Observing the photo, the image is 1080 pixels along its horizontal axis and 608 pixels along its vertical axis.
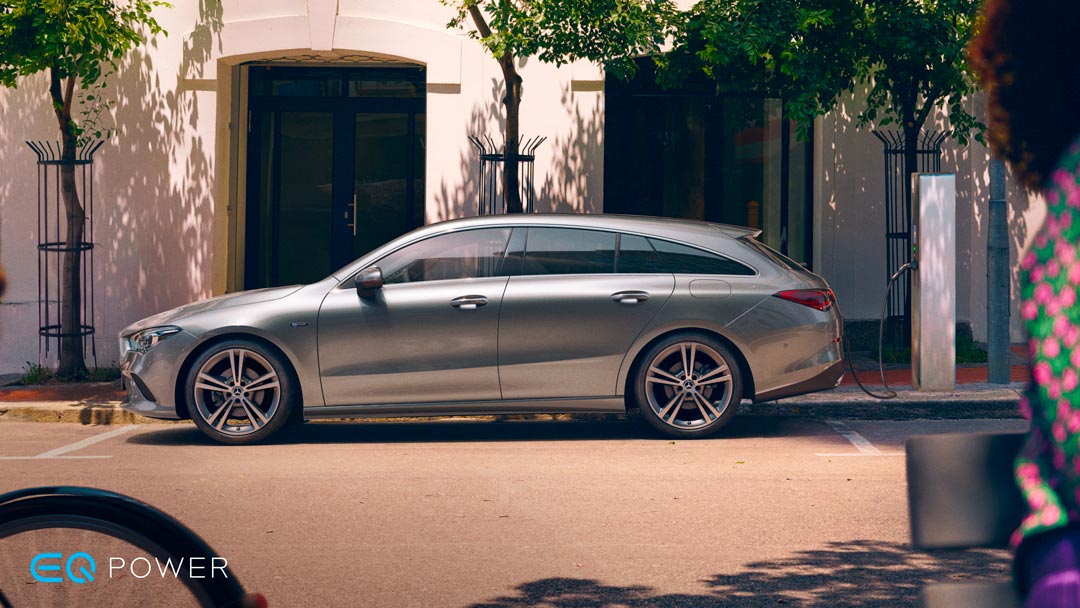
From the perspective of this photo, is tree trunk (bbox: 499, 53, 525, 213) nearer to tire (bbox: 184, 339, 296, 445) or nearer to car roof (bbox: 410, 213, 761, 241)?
car roof (bbox: 410, 213, 761, 241)

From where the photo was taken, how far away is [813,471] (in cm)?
770

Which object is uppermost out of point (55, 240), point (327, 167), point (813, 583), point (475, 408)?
point (327, 167)

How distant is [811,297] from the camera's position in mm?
8984

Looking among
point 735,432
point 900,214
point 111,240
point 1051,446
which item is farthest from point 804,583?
point 111,240

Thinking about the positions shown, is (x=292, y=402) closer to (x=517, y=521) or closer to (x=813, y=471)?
(x=517, y=521)

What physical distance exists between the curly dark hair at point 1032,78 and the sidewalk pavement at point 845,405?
8.39 m

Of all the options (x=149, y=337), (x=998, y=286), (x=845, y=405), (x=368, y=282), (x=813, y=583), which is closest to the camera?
(x=813, y=583)

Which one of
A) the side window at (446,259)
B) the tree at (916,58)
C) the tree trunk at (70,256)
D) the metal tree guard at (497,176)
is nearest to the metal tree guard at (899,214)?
the tree at (916,58)

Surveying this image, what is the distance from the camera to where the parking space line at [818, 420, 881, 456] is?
332 inches

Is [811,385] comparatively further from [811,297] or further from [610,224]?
[610,224]

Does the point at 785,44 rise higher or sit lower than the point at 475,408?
higher

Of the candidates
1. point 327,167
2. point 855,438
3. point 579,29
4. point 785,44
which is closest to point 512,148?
point 579,29

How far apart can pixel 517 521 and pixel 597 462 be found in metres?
1.79

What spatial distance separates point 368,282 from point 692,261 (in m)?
2.33
